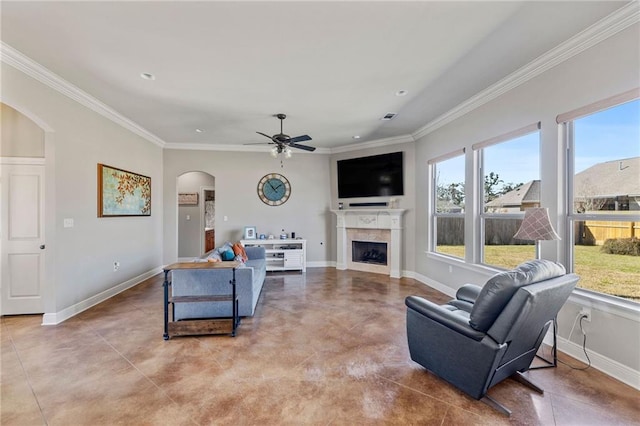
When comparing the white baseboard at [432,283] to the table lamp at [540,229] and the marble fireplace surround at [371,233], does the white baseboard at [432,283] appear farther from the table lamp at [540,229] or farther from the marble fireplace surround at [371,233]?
the table lamp at [540,229]

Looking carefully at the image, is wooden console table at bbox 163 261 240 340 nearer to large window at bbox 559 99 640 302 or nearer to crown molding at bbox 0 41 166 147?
crown molding at bbox 0 41 166 147

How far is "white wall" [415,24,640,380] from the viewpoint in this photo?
2.16 meters

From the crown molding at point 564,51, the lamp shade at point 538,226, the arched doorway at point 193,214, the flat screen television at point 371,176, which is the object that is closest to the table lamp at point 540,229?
the lamp shade at point 538,226

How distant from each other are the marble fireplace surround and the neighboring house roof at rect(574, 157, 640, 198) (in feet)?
10.1

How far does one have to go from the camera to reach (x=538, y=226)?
239 cm

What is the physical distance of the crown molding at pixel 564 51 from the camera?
83.9 inches

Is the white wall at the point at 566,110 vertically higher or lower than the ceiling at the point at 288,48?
lower

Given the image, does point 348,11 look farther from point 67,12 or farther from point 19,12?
point 19,12

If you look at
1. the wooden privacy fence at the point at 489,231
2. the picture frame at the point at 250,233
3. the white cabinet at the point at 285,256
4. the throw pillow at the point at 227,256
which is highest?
the wooden privacy fence at the point at 489,231

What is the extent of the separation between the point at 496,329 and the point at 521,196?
7.29 ft

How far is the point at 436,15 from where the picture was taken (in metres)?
2.16

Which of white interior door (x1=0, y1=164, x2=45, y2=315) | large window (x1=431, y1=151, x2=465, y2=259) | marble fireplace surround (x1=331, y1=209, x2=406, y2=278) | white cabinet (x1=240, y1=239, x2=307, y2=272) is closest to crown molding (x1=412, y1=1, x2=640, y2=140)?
large window (x1=431, y1=151, x2=465, y2=259)

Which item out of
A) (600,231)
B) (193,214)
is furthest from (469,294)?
(193,214)

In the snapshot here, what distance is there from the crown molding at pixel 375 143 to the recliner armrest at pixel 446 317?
4.14 meters
